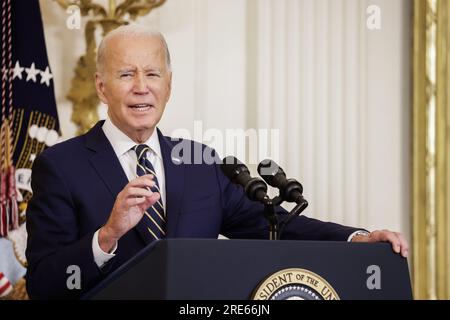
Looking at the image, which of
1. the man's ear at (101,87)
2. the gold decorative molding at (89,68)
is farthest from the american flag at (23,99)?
the man's ear at (101,87)

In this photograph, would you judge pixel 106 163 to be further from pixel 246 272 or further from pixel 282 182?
pixel 246 272

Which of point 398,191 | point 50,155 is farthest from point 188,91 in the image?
point 50,155

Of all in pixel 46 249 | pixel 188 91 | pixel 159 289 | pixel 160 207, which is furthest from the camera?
pixel 188 91

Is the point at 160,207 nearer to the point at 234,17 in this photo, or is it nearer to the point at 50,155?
the point at 50,155

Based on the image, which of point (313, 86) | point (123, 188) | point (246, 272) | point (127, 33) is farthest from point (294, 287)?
point (313, 86)

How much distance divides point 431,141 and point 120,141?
5.60ft

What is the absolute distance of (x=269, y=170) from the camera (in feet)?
5.82

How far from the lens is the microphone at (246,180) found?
1.69m

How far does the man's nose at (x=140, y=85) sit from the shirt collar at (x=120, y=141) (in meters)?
0.12

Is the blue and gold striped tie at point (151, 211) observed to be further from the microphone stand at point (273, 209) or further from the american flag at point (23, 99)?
the american flag at point (23, 99)

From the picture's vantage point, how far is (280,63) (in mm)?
3369

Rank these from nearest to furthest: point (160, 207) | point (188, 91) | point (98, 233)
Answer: point (98, 233) → point (160, 207) → point (188, 91)

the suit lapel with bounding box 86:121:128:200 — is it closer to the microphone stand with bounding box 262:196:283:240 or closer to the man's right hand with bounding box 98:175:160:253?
the man's right hand with bounding box 98:175:160:253

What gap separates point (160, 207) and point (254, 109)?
1.34 metres
